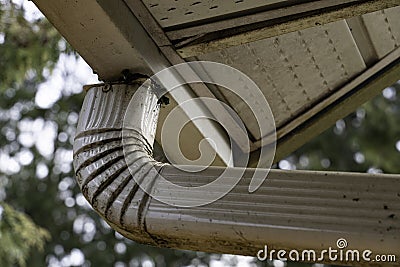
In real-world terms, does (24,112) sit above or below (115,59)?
above

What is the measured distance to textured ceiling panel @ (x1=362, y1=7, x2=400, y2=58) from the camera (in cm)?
151

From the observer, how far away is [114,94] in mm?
1322

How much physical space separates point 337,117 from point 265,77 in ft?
0.93

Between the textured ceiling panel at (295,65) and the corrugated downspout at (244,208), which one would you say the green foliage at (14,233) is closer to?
the textured ceiling panel at (295,65)

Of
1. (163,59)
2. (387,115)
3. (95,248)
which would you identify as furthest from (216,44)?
(95,248)

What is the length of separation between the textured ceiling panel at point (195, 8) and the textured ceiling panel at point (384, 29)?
0.37 metres

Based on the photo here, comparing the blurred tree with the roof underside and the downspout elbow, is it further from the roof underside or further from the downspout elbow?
the downspout elbow

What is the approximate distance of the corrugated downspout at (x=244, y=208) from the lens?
3.28ft

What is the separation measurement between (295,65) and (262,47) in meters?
0.13

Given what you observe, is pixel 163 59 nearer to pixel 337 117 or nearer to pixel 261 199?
pixel 261 199

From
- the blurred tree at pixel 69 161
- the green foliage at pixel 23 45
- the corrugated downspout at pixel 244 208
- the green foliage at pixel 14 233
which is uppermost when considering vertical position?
the blurred tree at pixel 69 161

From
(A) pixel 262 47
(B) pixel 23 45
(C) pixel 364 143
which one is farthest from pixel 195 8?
(C) pixel 364 143

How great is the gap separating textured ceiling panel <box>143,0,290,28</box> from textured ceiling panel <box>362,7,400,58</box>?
368mm

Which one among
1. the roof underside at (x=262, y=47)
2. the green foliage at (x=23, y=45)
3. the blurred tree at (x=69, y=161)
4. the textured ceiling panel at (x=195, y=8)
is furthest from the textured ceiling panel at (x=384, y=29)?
the blurred tree at (x=69, y=161)
